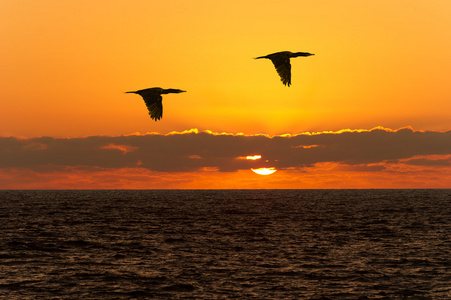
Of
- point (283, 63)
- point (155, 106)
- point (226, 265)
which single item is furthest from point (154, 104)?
point (226, 265)

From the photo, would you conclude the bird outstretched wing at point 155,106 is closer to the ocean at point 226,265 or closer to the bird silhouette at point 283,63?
the bird silhouette at point 283,63

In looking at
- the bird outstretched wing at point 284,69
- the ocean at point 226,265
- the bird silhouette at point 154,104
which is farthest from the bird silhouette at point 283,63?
the ocean at point 226,265

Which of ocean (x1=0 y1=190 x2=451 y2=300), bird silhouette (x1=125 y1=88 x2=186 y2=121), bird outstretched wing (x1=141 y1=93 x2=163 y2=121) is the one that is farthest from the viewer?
ocean (x1=0 y1=190 x2=451 y2=300)

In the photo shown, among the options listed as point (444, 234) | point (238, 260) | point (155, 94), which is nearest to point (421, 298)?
point (238, 260)

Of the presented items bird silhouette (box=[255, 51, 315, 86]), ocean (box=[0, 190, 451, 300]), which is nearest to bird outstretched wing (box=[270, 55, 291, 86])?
bird silhouette (box=[255, 51, 315, 86])

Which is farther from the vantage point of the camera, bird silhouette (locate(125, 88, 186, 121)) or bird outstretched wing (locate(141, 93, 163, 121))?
bird outstretched wing (locate(141, 93, 163, 121))

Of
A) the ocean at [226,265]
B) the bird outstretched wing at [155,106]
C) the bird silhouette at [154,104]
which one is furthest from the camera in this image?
the ocean at [226,265]

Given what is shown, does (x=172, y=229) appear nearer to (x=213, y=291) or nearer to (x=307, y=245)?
(x=307, y=245)

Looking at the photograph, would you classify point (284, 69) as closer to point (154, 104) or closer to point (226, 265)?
point (154, 104)

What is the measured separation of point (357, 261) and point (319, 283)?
1041 centimetres

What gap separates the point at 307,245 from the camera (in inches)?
2212

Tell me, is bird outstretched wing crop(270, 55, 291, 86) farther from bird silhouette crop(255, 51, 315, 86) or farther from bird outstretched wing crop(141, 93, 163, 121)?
bird outstretched wing crop(141, 93, 163, 121)

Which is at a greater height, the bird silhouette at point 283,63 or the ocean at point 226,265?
the bird silhouette at point 283,63

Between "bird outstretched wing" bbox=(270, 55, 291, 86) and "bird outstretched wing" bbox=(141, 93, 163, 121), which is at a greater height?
"bird outstretched wing" bbox=(270, 55, 291, 86)
